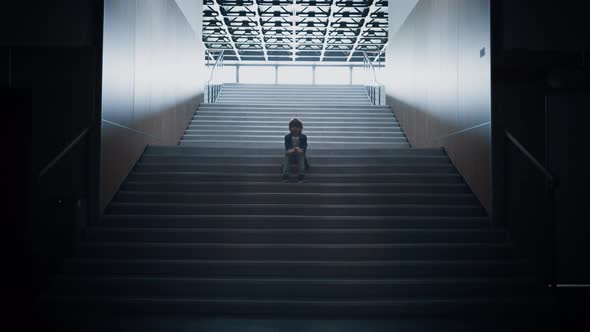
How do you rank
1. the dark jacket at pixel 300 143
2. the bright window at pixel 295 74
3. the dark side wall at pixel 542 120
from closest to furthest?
the dark side wall at pixel 542 120, the dark jacket at pixel 300 143, the bright window at pixel 295 74

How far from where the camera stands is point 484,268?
21.0 feet

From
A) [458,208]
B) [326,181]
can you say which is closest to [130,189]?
[326,181]

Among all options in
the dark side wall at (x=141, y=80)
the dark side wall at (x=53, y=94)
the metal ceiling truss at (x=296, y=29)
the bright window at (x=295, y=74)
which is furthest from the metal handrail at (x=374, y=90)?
the bright window at (x=295, y=74)

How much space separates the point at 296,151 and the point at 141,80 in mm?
2501

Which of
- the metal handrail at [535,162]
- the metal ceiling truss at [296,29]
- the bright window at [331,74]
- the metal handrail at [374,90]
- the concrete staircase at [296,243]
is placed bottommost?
the concrete staircase at [296,243]

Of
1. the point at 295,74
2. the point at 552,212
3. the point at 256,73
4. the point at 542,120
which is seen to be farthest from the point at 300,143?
the point at 295,74

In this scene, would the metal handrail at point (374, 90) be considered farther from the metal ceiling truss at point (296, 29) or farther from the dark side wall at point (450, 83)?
the dark side wall at point (450, 83)

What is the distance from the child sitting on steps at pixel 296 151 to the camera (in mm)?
8406

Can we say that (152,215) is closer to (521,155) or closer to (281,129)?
(521,155)

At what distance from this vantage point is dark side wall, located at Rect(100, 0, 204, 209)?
7531mm

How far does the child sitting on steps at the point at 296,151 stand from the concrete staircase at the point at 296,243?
0.20 meters

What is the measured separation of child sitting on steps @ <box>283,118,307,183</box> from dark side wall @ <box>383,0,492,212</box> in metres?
2.19

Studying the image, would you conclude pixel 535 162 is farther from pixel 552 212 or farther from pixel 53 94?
pixel 53 94

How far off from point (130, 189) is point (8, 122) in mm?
1742
